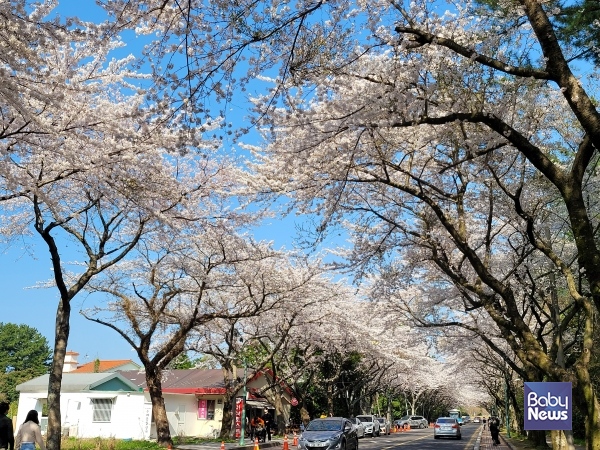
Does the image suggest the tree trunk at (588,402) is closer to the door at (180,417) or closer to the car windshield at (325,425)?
the car windshield at (325,425)

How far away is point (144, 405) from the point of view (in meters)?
33.6

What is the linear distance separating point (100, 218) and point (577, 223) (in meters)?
13.8

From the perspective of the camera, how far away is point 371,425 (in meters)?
42.5

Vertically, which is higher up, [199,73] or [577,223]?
[199,73]

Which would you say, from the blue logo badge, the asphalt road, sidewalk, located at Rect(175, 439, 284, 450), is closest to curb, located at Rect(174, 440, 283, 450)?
sidewalk, located at Rect(175, 439, 284, 450)

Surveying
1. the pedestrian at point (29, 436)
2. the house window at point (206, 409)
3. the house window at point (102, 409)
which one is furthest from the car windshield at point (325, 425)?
the house window at point (206, 409)

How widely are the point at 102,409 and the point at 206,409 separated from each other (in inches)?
319

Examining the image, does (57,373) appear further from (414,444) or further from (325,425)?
(414,444)

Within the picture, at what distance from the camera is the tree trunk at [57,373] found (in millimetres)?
14648

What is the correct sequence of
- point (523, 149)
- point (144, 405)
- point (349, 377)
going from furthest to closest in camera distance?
point (349, 377), point (144, 405), point (523, 149)

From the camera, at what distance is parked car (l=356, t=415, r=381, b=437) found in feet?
138

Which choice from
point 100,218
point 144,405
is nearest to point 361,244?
point 100,218

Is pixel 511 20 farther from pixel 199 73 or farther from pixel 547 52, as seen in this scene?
pixel 199 73

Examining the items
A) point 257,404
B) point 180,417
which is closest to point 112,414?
point 180,417
